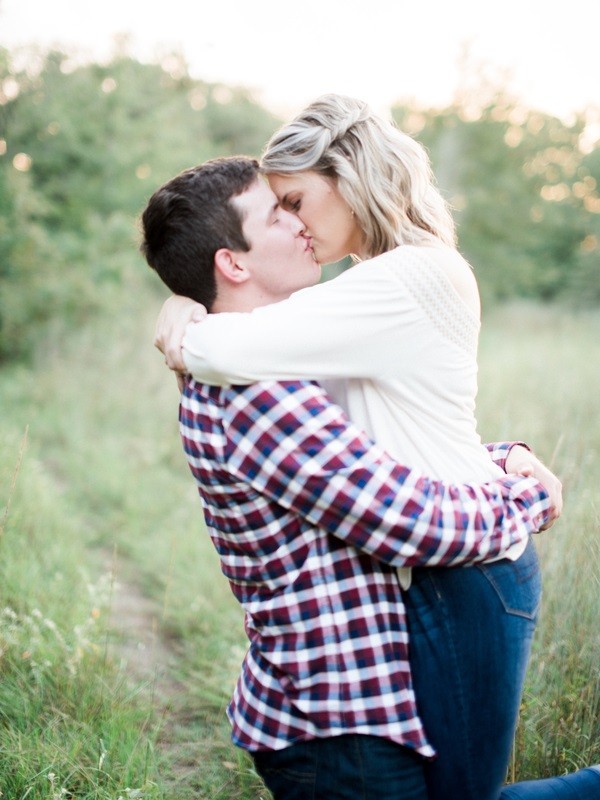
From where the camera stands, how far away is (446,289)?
5.85 ft

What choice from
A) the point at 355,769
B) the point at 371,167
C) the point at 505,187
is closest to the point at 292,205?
the point at 371,167

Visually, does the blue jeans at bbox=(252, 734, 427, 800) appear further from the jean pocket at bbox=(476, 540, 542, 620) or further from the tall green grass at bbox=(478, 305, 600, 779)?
the tall green grass at bbox=(478, 305, 600, 779)

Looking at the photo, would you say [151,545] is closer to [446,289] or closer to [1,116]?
[446,289]

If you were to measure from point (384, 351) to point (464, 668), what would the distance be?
0.72 metres

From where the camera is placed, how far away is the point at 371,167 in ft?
6.52

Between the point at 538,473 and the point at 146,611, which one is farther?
the point at 146,611

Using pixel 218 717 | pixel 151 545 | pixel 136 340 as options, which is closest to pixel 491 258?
pixel 136 340

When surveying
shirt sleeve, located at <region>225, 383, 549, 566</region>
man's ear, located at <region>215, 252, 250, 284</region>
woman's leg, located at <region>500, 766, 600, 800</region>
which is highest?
man's ear, located at <region>215, 252, 250, 284</region>

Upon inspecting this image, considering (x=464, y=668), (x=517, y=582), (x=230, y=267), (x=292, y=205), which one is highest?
(x=292, y=205)

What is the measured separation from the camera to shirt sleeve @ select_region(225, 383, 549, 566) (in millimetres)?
1602

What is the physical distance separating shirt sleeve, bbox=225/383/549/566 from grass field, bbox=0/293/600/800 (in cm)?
114

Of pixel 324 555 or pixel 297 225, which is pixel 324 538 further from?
pixel 297 225

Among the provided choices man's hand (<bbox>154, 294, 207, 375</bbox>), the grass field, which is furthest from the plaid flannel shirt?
the grass field

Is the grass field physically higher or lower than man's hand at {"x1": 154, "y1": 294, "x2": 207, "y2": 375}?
lower
